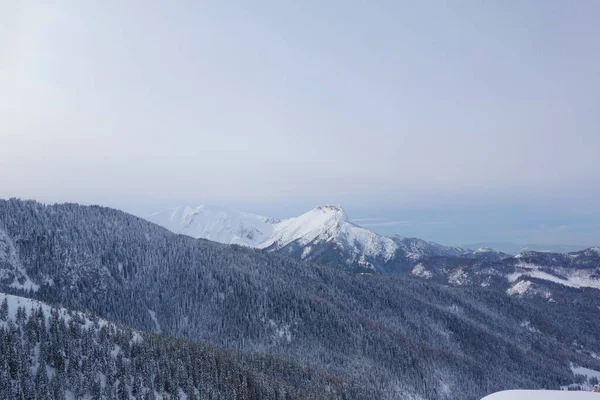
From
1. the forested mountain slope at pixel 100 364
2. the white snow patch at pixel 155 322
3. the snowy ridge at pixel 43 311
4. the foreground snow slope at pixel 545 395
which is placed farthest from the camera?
the white snow patch at pixel 155 322

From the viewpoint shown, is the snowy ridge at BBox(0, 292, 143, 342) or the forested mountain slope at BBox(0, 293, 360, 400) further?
the snowy ridge at BBox(0, 292, 143, 342)

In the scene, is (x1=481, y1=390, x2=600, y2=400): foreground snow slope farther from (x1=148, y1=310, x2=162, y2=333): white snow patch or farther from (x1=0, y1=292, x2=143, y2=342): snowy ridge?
(x1=148, y1=310, x2=162, y2=333): white snow patch

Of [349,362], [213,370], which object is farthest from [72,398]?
[349,362]

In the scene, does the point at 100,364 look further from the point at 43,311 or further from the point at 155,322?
the point at 155,322

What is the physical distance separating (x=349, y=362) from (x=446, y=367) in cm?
6032

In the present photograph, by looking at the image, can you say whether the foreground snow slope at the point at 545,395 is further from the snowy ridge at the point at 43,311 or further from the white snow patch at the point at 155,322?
the white snow patch at the point at 155,322

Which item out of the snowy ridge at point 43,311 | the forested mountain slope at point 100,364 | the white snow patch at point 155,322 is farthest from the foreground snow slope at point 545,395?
the white snow patch at point 155,322

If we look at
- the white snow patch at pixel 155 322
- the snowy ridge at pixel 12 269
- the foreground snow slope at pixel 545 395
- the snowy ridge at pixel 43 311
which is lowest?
the white snow patch at pixel 155 322

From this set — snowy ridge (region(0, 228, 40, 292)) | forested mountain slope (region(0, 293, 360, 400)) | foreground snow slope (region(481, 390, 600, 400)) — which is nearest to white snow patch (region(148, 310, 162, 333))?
snowy ridge (region(0, 228, 40, 292))

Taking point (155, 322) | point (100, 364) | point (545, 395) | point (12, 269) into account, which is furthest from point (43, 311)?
point (12, 269)

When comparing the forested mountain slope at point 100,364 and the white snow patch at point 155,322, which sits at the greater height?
the forested mountain slope at point 100,364

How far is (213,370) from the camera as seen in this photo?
99062 millimetres

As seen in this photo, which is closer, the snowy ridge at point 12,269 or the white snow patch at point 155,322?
the snowy ridge at point 12,269

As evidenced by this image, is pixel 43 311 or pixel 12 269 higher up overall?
pixel 43 311
